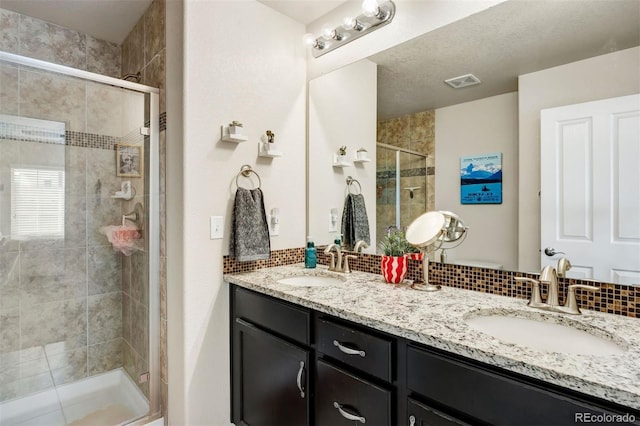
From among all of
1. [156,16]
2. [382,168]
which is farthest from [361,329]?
[156,16]

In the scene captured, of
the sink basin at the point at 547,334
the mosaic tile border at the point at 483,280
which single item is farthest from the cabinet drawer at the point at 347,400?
the mosaic tile border at the point at 483,280

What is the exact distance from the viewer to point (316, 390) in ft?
4.30

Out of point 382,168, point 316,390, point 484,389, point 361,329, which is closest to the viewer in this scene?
point 484,389

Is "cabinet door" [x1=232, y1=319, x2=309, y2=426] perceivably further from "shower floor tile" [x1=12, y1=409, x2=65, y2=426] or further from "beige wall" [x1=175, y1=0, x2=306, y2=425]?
"shower floor tile" [x1=12, y1=409, x2=65, y2=426]

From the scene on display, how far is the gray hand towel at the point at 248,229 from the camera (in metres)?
1.77

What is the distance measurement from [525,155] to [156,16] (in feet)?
6.75

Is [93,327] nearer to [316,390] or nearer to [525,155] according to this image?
[316,390]

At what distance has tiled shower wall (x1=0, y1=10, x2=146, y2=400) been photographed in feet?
5.75

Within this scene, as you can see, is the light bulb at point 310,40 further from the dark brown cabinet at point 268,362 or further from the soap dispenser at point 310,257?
the dark brown cabinet at point 268,362

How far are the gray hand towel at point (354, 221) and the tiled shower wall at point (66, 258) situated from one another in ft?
4.14

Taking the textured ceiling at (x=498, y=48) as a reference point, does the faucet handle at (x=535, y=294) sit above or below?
below

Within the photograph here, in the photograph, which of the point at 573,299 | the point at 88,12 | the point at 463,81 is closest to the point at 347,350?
the point at 573,299

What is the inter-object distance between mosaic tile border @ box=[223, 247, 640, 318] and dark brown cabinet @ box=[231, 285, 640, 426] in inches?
14.8

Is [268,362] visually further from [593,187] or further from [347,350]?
[593,187]
